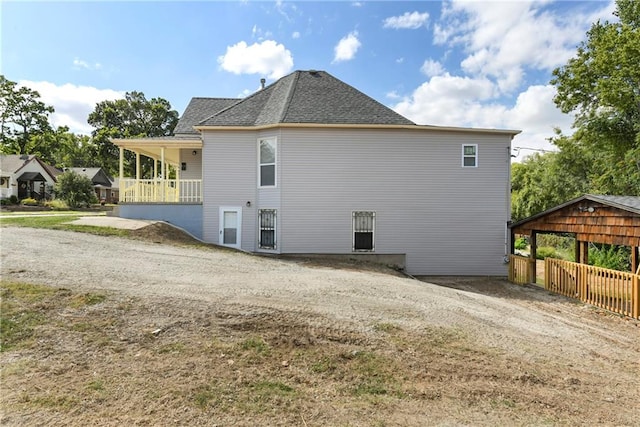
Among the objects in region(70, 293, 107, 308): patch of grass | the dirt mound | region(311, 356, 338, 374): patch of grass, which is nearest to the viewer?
region(311, 356, 338, 374): patch of grass

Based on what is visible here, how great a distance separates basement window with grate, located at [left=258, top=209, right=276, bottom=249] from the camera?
1343 centimetres

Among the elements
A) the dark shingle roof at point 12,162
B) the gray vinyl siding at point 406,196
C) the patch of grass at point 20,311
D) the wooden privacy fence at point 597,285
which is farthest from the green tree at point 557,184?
the dark shingle roof at point 12,162

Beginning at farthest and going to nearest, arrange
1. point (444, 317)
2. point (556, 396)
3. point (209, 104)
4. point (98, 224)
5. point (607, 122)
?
1. point (607, 122)
2. point (209, 104)
3. point (98, 224)
4. point (444, 317)
5. point (556, 396)

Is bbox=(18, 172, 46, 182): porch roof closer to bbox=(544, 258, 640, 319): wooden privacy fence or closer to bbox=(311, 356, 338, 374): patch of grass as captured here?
bbox=(311, 356, 338, 374): patch of grass

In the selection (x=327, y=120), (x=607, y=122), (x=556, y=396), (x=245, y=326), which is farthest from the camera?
(x=607, y=122)

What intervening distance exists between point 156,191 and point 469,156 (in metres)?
12.7

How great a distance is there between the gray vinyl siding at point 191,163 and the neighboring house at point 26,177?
3213 cm

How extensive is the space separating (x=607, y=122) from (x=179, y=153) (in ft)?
77.9

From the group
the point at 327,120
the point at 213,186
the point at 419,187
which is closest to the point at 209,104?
the point at 213,186

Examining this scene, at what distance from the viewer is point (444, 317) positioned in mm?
6234

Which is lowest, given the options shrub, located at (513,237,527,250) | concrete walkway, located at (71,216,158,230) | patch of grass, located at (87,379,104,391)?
shrub, located at (513,237,527,250)

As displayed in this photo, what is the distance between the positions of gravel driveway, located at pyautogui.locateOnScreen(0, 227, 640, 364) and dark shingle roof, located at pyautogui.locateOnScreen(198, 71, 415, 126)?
5.91 m

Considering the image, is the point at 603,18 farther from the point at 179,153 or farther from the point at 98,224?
the point at 98,224

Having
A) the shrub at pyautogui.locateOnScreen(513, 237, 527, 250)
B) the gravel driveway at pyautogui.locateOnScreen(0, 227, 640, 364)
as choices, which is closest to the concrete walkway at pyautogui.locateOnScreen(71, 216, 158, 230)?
the gravel driveway at pyautogui.locateOnScreen(0, 227, 640, 364)
